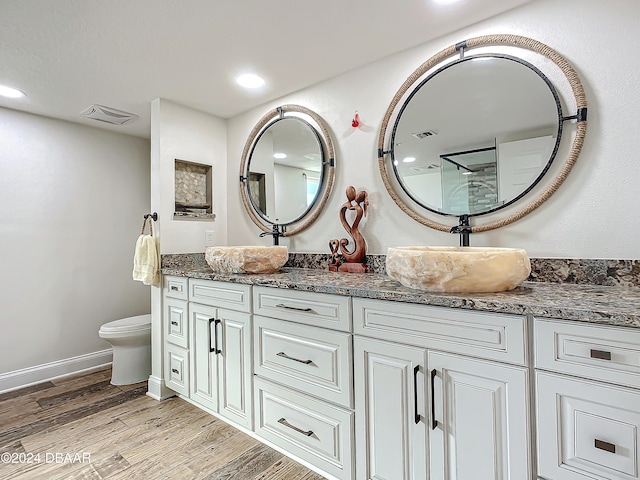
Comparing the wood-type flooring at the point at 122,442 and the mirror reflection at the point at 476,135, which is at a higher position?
the mirror reflection at the point at 476,135

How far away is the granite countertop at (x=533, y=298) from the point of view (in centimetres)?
88

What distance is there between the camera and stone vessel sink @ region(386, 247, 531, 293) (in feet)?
3.78

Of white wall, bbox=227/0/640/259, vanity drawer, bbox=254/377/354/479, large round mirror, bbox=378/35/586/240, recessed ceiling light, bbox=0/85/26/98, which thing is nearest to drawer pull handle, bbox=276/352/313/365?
vanity drawer, bbox=254/377/354/479

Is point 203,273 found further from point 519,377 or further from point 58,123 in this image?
point 58,123

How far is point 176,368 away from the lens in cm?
229

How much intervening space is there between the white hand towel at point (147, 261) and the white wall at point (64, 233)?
A: 3.26ft

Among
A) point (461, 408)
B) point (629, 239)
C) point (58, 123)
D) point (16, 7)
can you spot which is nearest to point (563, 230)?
point (629, 239)

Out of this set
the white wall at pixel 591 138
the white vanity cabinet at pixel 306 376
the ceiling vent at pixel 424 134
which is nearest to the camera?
the white wall at pixel 591 138

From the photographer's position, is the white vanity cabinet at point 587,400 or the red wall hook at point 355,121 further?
the red wall hook at point 355,121

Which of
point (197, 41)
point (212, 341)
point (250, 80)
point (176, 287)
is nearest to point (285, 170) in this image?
point (250, 80)

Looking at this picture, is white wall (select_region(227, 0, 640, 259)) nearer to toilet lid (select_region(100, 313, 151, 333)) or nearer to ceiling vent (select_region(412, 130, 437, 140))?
ceiling vent (select_region(412, 130, 437, 140))

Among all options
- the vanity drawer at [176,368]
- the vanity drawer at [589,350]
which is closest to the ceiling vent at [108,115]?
the vanity drawer at [176,368]

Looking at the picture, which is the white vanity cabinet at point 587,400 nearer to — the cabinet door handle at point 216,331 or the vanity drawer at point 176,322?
the cabinet door handle at point 216,331

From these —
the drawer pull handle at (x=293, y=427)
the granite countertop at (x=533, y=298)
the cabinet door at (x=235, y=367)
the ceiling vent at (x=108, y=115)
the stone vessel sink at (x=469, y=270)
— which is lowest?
the drawer pull handle at (x=293, y=427)
